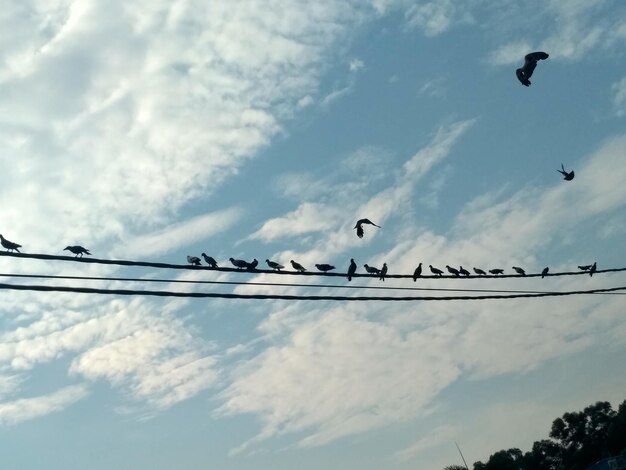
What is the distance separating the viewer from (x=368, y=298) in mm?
12766

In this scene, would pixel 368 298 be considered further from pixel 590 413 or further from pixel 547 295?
pixel 590 413

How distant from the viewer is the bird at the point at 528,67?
1383cm

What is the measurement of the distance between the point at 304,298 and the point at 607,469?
252 ft

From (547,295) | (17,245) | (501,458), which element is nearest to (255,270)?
(17,245)

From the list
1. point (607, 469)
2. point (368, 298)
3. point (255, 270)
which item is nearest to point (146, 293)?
point (255, 270)

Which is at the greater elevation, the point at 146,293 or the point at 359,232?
the point at 359,232

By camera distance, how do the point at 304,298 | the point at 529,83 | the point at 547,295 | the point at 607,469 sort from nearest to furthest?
1. the point at 304,298
2. the point at 529,83
3. the point at 547,295
4. the point at 607,469

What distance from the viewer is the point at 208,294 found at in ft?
34.0

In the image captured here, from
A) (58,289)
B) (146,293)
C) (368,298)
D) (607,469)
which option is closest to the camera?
(58,289)

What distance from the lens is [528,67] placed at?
13961 mm

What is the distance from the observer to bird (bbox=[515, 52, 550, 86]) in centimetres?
→ 1383

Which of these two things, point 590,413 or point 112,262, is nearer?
point 112,262

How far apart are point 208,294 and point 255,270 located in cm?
165

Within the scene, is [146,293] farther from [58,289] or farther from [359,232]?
[359,232]
